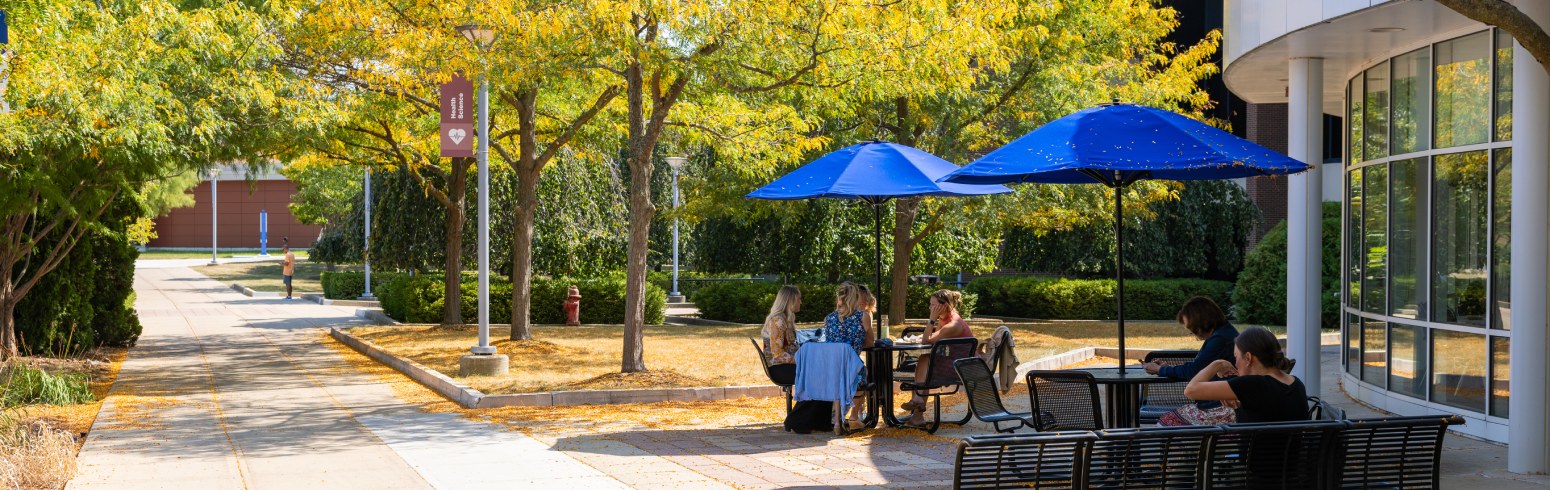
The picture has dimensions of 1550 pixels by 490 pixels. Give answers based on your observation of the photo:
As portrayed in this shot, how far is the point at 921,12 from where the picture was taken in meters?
13.8

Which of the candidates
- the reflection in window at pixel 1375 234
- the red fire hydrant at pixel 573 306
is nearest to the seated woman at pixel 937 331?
the reflection in window at pixel 1375 234

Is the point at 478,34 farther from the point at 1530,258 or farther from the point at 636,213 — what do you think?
the point at 1530,258

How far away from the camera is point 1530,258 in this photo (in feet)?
27.2

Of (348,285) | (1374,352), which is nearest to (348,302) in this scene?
(348,285)

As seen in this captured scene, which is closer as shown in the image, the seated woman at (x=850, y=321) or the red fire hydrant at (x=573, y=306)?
the seated woman at (x=850, y=321)

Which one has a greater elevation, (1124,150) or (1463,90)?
(1463,90)

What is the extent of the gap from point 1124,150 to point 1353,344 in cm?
590

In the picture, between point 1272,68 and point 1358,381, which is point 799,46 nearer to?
point 1272,68

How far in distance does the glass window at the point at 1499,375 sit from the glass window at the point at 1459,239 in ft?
0.72

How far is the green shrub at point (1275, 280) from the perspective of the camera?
23984 mm

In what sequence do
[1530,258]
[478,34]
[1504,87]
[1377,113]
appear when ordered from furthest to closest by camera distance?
[478,34] → [1377,113] → [1504,87] → [1530,258]

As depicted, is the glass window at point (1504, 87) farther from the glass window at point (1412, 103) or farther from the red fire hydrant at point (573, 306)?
the red fire hydrant at point (573, 306)

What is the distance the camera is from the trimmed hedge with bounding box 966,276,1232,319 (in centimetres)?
2731

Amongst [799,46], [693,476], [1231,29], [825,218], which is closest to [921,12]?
[799,46]
